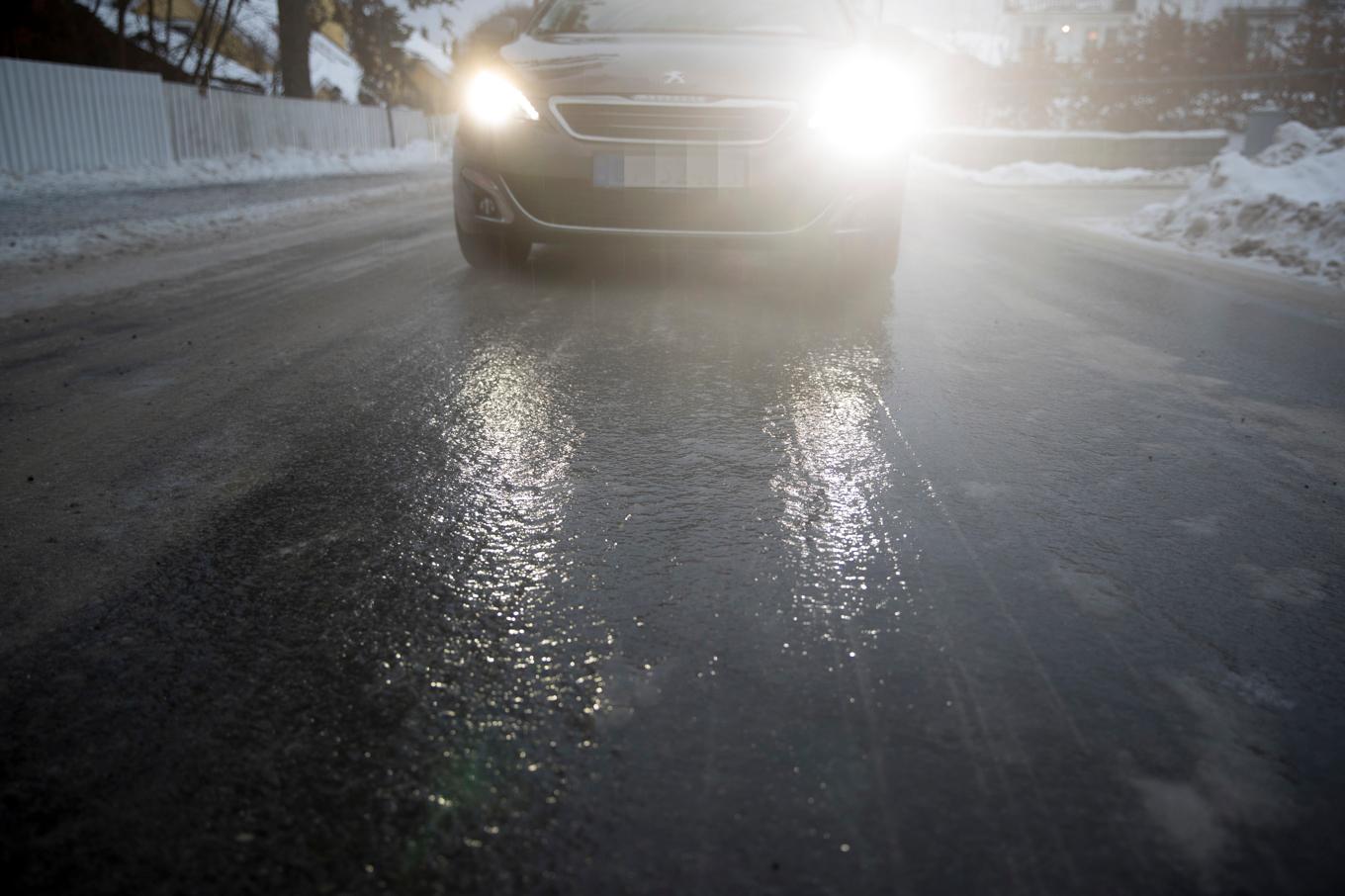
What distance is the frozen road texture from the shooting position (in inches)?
50.6

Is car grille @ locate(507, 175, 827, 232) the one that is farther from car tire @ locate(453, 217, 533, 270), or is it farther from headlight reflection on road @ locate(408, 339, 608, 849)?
headlight reflection on road @ locate(408, 339, 608, 849)

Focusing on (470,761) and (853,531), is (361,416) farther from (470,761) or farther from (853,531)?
(470,761)

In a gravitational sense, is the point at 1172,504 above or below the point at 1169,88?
below

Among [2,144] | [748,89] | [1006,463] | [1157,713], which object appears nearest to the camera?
[1157,713]

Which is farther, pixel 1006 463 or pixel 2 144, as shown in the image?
pixel 2 144

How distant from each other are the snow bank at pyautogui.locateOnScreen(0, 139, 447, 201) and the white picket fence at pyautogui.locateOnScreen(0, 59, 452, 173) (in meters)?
0.50

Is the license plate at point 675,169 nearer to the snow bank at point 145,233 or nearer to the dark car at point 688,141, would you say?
the dark car at point 688,141

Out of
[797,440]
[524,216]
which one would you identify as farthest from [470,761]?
[524,216]

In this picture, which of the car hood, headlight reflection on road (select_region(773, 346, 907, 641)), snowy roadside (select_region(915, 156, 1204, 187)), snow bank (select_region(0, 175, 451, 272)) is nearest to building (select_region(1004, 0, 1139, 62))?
snowy roadside (select_region(915, 156, 1204, 187))

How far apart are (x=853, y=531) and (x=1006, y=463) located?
73 cm

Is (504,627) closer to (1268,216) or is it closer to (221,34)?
(1268,216)

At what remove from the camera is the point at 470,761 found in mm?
1414

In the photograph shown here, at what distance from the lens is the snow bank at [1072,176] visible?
18.9m

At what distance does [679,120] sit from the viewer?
16.0 ft
